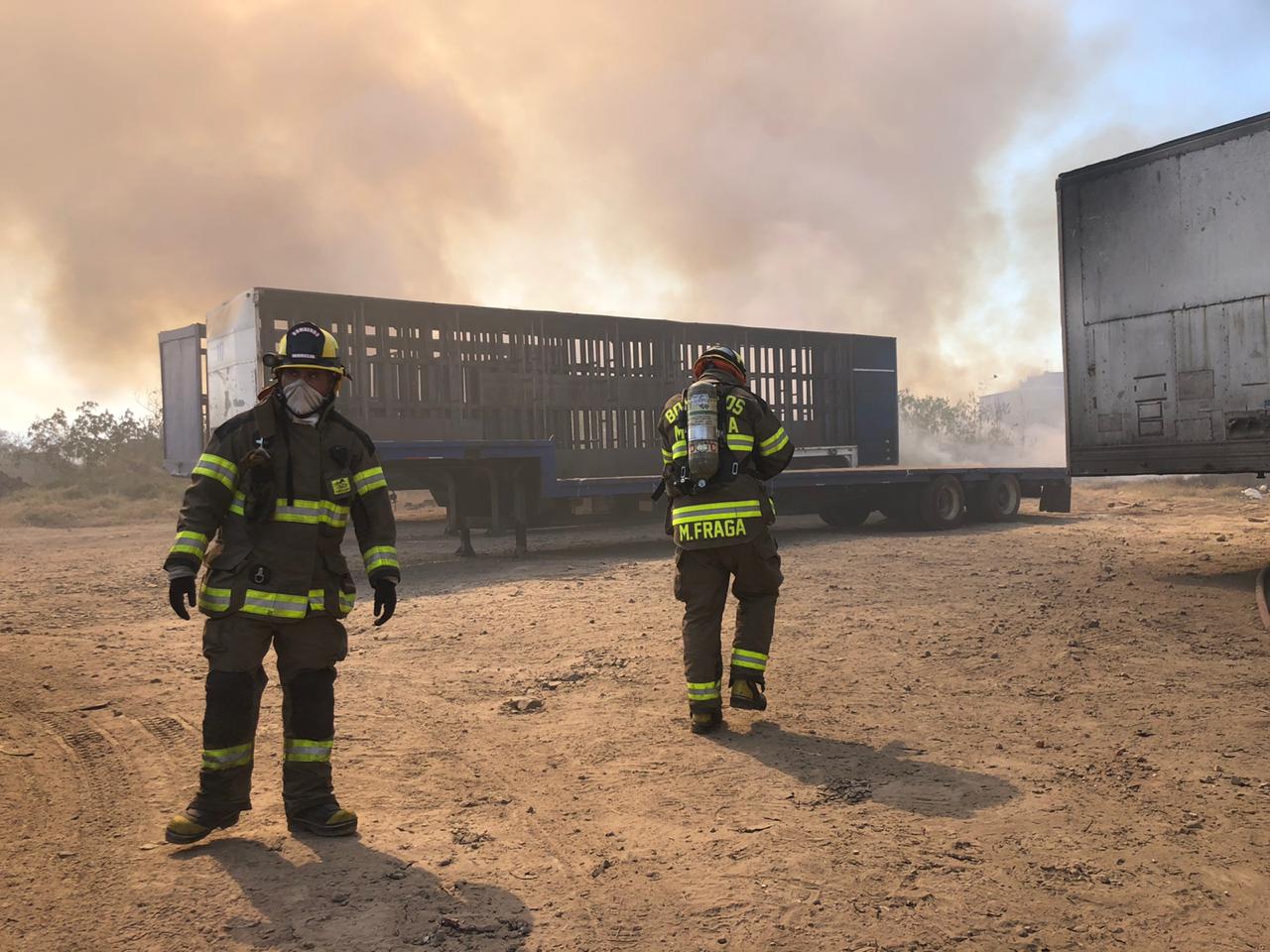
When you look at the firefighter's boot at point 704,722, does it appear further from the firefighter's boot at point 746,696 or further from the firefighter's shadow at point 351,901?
the firefighter's shadow at point 351,901

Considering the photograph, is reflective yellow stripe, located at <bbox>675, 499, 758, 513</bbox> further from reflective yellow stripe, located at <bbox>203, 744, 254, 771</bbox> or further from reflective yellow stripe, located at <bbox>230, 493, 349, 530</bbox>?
reflective yellow stripe, located at <bbox>203, 744, 254, 771</bbox>

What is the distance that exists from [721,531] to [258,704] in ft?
6.61

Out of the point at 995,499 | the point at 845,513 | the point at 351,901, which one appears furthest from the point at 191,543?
the point at 995,499

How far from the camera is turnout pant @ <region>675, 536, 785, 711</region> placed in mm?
4289

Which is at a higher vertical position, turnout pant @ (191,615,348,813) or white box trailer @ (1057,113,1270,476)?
white box trailer @ (1057,113,1270,476)

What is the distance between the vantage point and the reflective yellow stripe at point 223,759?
3143mm

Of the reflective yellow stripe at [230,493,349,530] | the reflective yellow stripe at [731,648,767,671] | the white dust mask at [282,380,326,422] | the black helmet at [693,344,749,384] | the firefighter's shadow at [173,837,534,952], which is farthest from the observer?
the black helmet at [693,344,749,384]

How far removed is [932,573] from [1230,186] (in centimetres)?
384

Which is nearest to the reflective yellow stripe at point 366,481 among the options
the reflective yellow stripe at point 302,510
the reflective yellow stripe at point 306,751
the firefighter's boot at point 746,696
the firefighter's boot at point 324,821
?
the reflective yellow stripe at point 302,510

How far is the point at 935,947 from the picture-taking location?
2.38 metres

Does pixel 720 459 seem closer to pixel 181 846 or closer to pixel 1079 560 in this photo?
pixel 181 846

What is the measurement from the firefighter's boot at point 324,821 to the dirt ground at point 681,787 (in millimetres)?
63

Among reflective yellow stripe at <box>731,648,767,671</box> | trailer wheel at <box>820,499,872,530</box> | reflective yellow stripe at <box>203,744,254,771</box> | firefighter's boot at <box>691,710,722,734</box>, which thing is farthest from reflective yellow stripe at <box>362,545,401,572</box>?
trailer wheel at <box>820,499,872,530</box>

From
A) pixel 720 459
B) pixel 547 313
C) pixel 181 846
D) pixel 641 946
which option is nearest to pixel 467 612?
pixel 720 459
